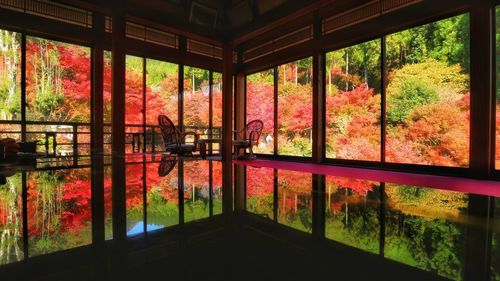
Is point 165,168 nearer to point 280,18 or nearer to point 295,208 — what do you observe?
point 295,208

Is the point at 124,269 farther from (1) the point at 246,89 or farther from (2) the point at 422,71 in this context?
(1) the point at 246,89

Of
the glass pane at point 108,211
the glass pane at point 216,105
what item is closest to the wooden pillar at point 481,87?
the glass pane at point 108,211

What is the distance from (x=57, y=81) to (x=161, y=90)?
2019mm

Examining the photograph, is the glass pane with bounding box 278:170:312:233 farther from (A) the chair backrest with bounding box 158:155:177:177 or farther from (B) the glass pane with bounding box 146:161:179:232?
(A) the chair backrest with bounding box 158:155:177:177

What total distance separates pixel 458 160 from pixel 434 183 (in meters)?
1.01

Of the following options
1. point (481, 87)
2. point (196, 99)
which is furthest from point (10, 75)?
point (481, 87)

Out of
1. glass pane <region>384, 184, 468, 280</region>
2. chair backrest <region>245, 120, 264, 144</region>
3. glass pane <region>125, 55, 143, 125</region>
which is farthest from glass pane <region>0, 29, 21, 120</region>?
glass pane <region>384, 184, 468, 280</region>

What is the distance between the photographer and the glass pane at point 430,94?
12.5ft

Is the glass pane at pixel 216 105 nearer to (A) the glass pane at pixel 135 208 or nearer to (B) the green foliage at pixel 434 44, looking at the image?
(B) the green foliage at pixel 434 44

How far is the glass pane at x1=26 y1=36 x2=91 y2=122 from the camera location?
16.2ft

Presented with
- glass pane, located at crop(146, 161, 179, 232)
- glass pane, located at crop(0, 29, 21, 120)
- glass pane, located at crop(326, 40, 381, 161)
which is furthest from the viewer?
glass pane, located at crop(326, 40, 381, 161)

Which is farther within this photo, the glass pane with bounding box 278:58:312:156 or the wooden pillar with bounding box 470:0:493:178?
the glass pane with bounding box 278:58:312:156

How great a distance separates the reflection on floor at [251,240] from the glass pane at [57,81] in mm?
5048

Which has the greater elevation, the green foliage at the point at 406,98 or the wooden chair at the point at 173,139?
the green foliage at the point at 406,98
